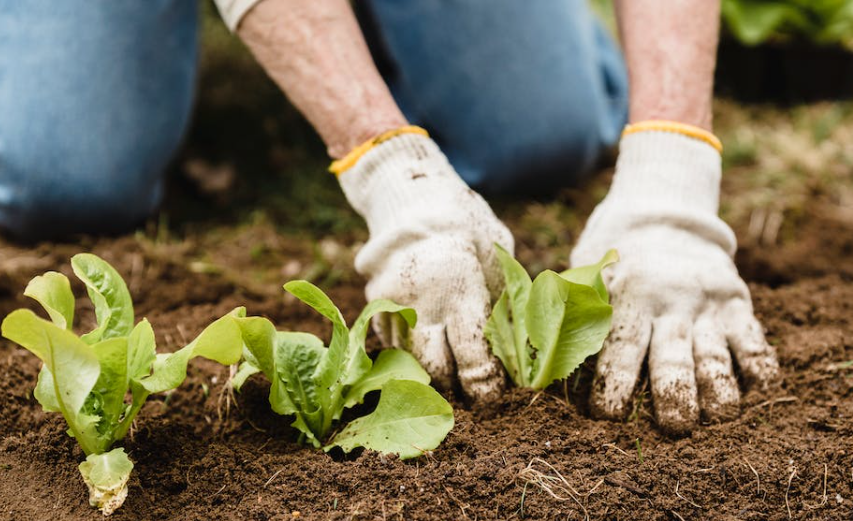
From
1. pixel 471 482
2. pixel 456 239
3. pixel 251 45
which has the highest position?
pixel 251 45

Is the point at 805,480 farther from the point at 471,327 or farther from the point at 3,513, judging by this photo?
the point at 3,513

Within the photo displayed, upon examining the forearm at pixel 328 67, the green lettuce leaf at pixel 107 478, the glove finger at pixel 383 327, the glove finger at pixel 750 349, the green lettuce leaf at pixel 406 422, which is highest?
the forearm at pixel 328 67

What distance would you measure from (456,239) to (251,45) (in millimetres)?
724

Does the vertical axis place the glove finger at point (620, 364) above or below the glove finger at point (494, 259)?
below

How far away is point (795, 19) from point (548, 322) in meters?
2.67

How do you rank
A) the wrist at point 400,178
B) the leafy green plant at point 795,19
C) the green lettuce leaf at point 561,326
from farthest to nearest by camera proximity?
1. the leafy green plant at point 795,19
2. the wrist at point 400,178
3. the green lettuce leaf at point 561,326

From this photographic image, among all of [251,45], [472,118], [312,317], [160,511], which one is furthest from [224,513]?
[472,118]

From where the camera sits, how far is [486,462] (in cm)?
126

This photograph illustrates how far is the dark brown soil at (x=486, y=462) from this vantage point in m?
1.20

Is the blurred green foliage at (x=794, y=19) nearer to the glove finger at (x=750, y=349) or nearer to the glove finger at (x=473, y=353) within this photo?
the glove finger at (x=750, y=349)

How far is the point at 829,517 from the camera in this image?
122cm

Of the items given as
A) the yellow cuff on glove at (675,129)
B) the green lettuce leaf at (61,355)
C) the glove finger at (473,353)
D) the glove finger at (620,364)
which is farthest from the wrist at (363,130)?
the green lettuce leaf at (61,355)

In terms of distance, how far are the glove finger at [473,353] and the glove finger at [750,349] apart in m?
0.49

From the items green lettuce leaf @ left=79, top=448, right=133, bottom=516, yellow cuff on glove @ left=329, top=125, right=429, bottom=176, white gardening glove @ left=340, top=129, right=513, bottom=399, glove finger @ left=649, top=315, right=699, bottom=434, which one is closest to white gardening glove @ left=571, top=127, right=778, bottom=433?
glove finger @ left=649, top=315, right=699, bottom=434
